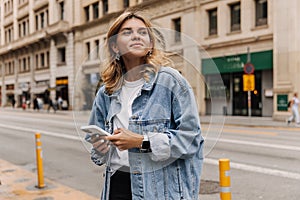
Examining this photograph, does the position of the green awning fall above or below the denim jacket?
above

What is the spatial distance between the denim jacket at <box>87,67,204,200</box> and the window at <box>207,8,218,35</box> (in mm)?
22312

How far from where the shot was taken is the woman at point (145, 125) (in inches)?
69.2

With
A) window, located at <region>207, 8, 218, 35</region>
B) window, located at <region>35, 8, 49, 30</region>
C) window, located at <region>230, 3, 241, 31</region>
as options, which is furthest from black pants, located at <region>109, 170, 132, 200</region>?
window, located at <region>35, 8, 49, 30</region>

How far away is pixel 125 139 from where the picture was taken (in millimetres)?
1705

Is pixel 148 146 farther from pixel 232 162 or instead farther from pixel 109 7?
pixel 109 7

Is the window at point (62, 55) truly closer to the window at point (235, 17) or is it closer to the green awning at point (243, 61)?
the green awning at point (243, 61)

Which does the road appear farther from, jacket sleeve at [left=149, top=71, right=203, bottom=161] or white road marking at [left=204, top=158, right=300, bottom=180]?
jacket sleeve at [left=149, top=71, right=203, bottom=161]

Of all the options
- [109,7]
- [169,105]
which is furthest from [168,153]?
[109,7]

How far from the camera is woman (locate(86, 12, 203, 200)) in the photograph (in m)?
1.76

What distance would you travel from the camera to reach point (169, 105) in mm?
1814

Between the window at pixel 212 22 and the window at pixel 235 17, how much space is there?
120cm

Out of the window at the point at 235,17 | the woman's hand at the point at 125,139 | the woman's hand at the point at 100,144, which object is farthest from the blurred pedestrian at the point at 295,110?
the woman's hand at the point at 125,139

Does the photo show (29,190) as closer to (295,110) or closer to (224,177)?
(224,177)

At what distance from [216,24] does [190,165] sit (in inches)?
885
